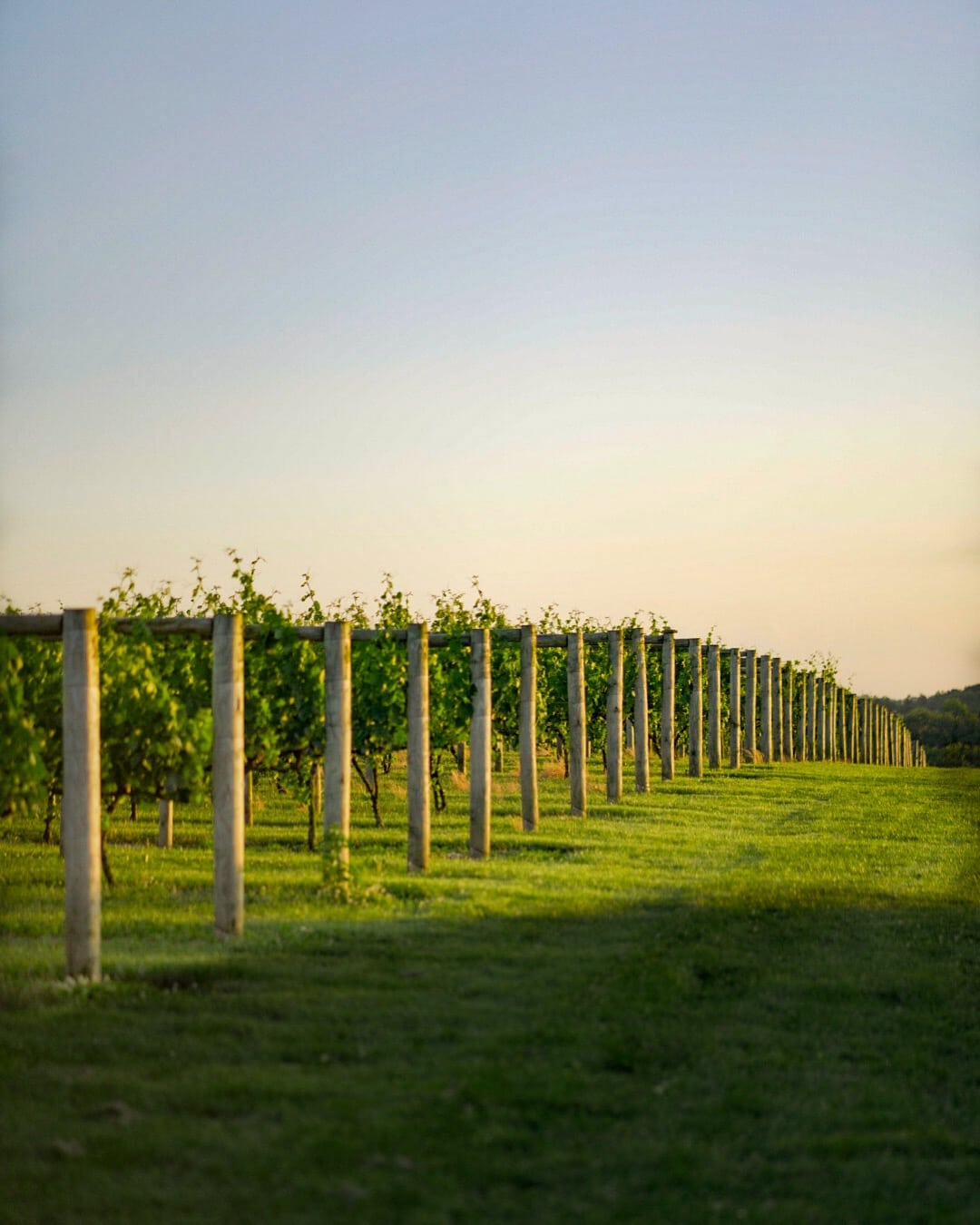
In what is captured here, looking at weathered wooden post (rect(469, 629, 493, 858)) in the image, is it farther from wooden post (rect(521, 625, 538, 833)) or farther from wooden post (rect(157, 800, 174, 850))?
wooden post (rect(157, 800, 174, 850))

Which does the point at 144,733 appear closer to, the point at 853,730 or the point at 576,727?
the point at 576,727

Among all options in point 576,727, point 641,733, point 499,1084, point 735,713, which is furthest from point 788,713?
point 499,1084

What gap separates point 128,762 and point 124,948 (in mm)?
2317

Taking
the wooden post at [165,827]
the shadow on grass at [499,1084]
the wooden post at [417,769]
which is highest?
the wooden post at [417,769]

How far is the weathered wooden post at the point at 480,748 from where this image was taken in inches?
628

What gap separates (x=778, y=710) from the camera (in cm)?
4872

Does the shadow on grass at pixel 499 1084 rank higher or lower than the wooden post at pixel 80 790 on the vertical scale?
lower

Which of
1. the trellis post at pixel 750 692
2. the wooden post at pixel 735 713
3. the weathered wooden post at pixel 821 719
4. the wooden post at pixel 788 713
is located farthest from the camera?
the weathered wooden post at pixel 821 719

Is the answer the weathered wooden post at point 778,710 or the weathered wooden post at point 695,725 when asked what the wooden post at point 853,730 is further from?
the weathered wooden post at point 695,725

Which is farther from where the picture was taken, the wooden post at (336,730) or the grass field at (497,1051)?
the wooden post at (336,730)

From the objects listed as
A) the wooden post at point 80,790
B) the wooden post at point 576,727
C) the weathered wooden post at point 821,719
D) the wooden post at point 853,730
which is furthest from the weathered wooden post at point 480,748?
the wooden post at point 853,730

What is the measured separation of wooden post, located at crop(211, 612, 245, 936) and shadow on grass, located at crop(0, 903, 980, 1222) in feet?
1.18

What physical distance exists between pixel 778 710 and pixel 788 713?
6.85ft

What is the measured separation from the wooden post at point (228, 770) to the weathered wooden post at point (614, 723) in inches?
525
